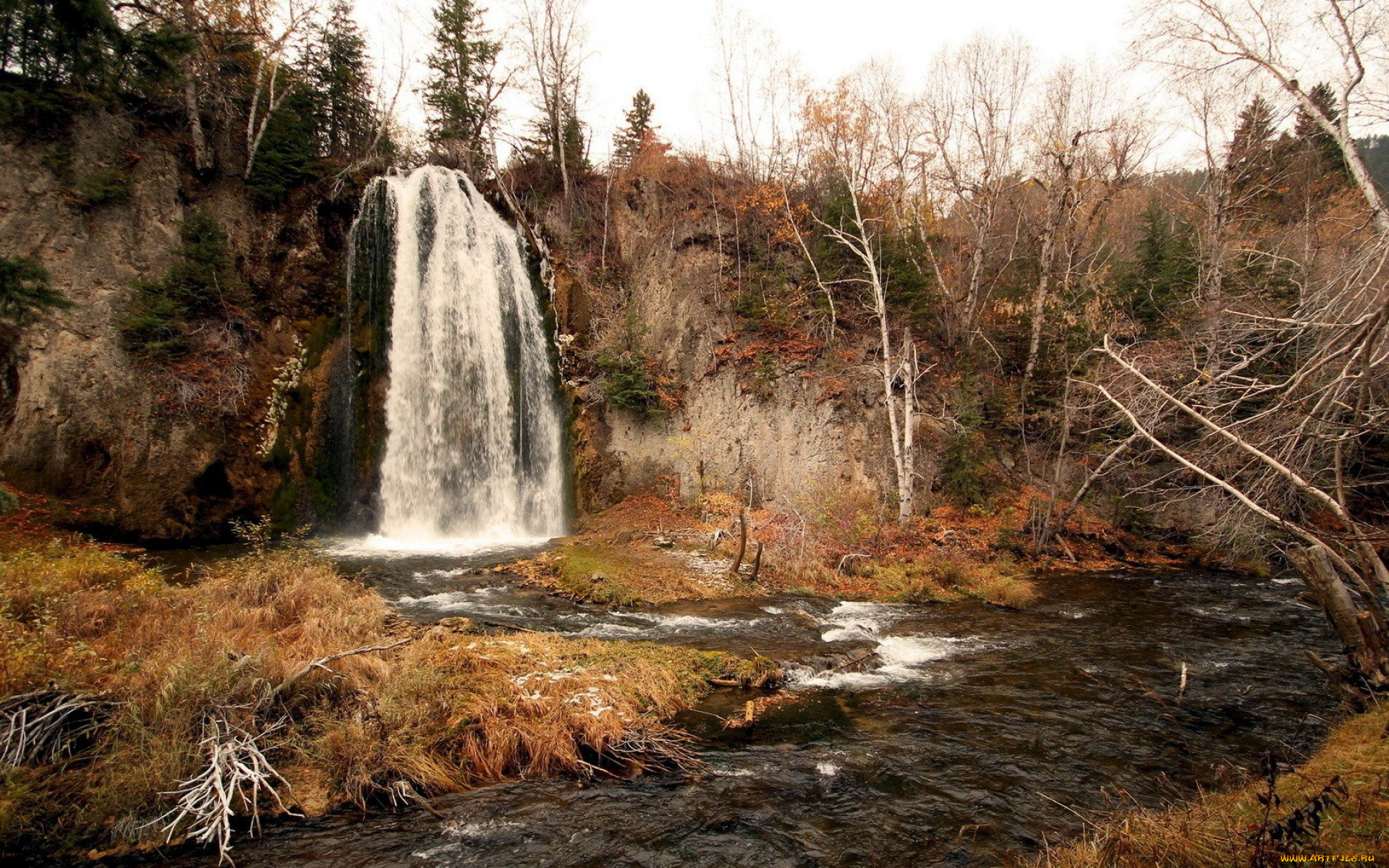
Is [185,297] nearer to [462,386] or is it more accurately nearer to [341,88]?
[462,386]

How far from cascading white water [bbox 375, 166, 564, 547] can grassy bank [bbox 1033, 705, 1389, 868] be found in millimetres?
15075

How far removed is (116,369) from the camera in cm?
1360

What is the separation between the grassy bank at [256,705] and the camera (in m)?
4.02

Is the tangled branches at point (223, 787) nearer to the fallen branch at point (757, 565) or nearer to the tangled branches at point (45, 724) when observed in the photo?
Answer: the tangled branches at point (45, 724)

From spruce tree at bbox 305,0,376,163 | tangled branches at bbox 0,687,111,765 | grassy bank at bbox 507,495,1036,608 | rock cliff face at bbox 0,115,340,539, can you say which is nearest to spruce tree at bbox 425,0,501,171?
spruce tree at bbox 305,0,376,163

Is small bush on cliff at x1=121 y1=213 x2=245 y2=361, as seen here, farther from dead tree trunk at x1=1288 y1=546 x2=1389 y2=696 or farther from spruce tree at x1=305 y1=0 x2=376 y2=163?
dead tree trunk at x1=1288 y1=546 x2=1389 y2=696

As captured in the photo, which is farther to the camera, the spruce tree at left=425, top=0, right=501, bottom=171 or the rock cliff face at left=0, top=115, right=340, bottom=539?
the spruce tree at left=425, top=0, right=501, bottom=171

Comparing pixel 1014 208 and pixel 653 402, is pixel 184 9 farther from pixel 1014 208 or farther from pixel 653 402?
pixel 1014 208

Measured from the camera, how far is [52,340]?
42.8 ft

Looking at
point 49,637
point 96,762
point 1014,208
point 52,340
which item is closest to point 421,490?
point 52,340

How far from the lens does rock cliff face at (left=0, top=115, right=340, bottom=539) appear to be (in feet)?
41.7

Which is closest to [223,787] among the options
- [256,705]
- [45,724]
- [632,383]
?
[256,705]

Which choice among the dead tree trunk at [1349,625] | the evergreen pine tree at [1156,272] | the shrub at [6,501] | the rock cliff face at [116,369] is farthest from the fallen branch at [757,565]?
the evergreen pine tree at [1156,272]

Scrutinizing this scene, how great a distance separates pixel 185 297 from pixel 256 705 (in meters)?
15.0
